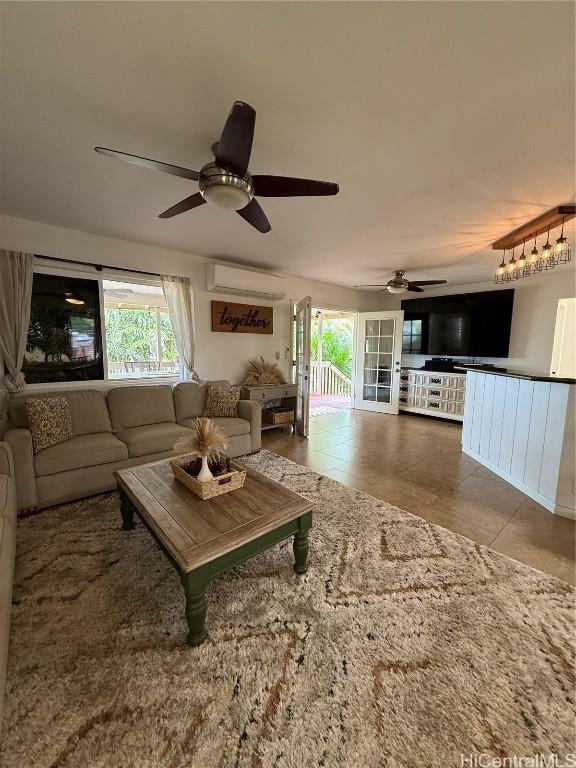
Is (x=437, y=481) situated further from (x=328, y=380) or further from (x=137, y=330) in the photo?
(x=328, y=380)

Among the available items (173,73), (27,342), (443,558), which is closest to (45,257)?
(27,342)

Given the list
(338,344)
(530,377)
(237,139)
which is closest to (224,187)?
(237,139)

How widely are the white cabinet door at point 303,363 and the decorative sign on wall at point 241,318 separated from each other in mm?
503

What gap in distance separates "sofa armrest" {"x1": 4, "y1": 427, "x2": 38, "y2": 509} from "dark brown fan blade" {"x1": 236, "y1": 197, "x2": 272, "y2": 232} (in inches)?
91.4

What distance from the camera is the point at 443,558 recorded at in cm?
193

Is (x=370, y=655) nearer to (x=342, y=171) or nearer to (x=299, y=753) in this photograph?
(x=299, y=753)

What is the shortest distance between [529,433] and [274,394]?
3036 mm

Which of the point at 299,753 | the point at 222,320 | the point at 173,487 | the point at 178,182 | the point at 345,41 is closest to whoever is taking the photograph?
the point at 299,753

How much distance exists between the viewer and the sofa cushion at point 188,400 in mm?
3637

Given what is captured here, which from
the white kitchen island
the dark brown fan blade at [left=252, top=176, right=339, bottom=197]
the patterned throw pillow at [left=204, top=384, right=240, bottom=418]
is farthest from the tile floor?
the dark brown fan blade at [left=252, top=176, right=339, bottom=197]

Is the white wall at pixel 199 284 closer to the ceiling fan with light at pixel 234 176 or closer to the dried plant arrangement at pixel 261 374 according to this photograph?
the dried plant arrangement at pixel 261 374

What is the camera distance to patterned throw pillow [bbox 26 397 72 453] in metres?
2.50

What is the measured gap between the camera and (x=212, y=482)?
175 centimetres

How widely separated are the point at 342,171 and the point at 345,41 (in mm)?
897
